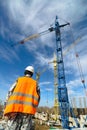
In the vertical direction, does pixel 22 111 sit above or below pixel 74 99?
below

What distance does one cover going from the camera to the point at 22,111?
296 cm

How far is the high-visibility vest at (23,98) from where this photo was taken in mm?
2963

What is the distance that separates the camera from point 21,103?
302 centimetres

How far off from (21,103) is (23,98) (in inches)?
4.5

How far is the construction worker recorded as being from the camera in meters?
2.97

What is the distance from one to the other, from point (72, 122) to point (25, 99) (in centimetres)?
2652

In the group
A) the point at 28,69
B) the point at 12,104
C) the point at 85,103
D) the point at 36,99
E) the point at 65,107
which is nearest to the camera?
the point at 12,104

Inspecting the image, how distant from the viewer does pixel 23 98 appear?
3.07m

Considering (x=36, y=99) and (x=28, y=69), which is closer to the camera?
(x=36, y=99)

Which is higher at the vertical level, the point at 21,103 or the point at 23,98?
the point at 23,98

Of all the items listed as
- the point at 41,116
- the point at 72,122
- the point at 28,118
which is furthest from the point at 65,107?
the point at 28,118

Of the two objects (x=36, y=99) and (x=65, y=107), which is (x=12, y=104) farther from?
(x=65, y=107)

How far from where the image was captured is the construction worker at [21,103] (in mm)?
2973

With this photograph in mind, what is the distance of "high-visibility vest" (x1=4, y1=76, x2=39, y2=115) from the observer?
2.96m
